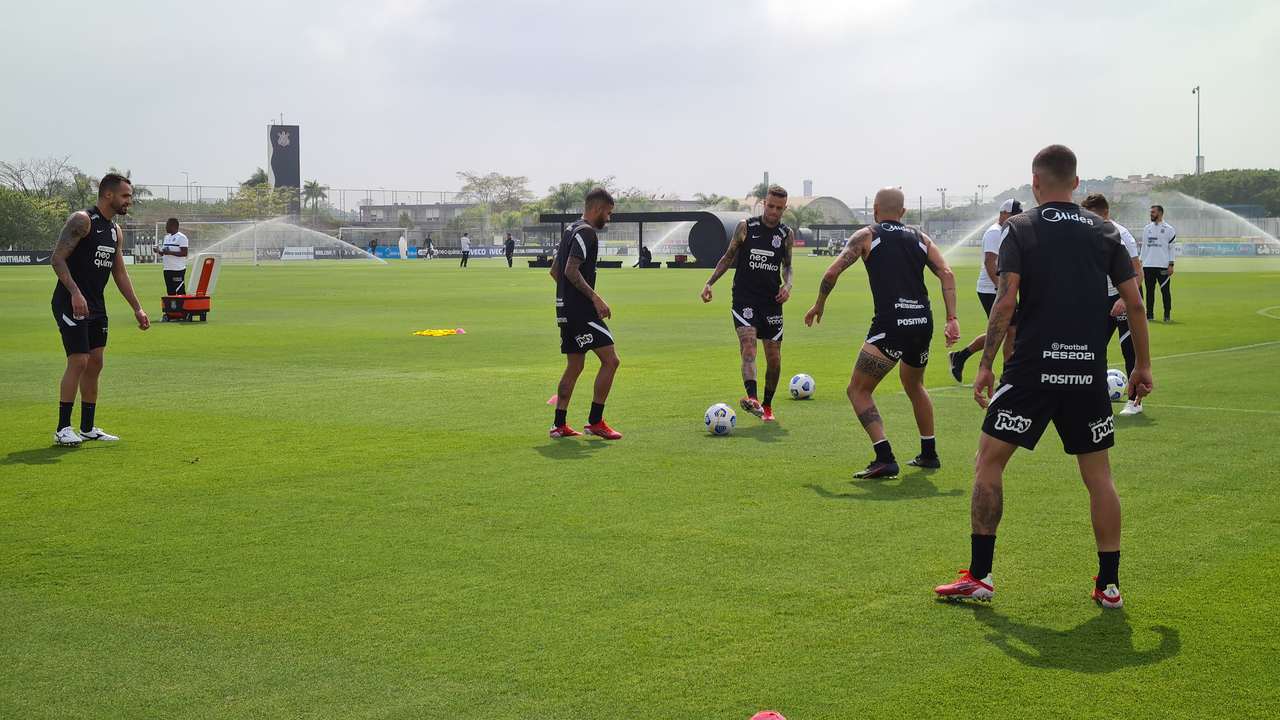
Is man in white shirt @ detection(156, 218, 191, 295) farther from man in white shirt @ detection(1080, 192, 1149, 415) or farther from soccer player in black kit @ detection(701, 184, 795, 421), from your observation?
man in white shirt @ detection(1080, 192, 1149, 415)

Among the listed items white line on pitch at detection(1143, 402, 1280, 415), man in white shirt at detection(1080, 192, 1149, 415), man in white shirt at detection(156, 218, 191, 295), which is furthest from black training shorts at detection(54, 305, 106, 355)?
man in white shirt at detection(156, 218, 191, 295)

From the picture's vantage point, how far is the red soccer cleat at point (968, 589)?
6156mm

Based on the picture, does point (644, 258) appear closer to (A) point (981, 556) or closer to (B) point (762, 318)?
(B) point (762, 318)

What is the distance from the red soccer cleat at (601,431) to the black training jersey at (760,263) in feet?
7.72

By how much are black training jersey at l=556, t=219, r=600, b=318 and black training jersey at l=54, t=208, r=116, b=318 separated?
408 cm

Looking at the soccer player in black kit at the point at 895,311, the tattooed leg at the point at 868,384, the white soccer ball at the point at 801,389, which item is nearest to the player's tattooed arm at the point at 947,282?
the soccer player in black kit at the point at 895,311

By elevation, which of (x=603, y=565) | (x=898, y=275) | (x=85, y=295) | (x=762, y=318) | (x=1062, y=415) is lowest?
(x=603, y=565)

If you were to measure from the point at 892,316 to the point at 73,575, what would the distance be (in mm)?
5912

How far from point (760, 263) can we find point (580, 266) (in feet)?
7.37

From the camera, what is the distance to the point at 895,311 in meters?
9.59

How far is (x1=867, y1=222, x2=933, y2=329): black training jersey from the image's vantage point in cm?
959

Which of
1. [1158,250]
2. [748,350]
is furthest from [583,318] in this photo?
[1158,250]

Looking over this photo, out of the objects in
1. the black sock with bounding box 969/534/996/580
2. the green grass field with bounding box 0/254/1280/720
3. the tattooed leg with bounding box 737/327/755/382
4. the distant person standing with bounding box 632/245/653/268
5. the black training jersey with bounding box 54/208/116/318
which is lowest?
the green grass field with bounding box 0/254/1280/720

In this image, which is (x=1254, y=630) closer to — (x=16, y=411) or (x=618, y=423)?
(x=618, y=423)
